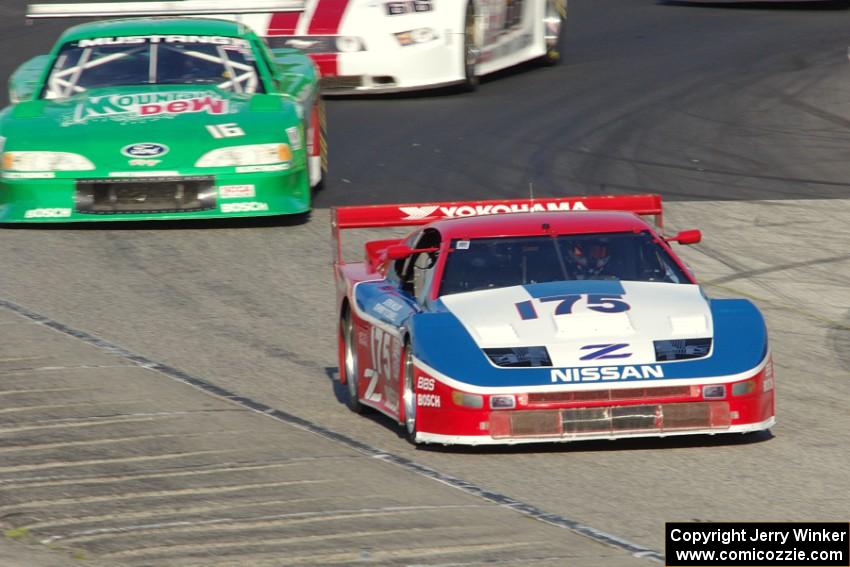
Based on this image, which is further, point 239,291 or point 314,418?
point 239,291

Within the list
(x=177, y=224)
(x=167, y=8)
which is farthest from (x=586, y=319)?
(x=167, y=8)

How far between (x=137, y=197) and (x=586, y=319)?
5.87 m

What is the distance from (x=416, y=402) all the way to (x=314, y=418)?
1.00 meters

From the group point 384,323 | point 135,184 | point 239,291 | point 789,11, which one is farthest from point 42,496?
point 789,11

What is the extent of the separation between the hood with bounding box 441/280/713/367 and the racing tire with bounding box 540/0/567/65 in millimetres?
12663

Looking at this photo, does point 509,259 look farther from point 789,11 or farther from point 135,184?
point 789,11

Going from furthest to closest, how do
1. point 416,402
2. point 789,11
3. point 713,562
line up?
1. point 789,11
2. point 416,402
3. point 713,562

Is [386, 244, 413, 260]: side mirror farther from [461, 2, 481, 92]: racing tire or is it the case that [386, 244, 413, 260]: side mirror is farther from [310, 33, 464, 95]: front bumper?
[461, 2, 481, 92]: racing tire

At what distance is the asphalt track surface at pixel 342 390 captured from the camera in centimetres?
644

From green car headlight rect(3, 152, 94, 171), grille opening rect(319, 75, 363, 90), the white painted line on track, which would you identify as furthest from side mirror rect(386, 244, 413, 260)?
grille opening rect(319, 75, 363, 90)

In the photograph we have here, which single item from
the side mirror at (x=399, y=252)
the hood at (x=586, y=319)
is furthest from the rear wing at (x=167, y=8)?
the hood at (x=586, y=319)

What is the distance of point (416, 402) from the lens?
7.77 meters

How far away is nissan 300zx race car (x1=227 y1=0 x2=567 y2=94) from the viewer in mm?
17781

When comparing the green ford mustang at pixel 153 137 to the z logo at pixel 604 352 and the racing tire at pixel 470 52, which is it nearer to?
the racing tire at pixel 470 52
